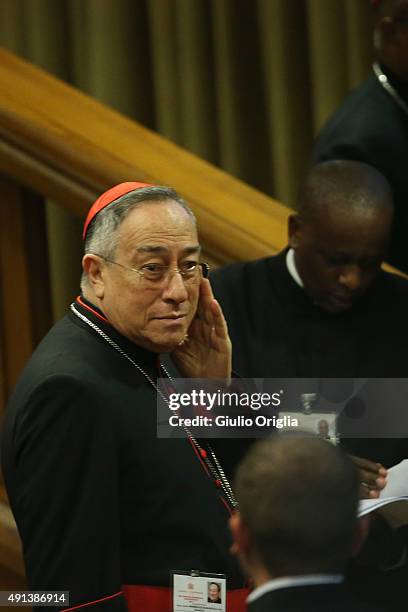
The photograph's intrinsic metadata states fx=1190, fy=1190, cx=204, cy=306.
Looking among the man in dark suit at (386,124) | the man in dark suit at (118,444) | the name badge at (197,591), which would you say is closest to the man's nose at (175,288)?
the man in dark suit at (118,444)

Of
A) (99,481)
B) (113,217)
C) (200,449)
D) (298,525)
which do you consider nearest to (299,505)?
(298,525)

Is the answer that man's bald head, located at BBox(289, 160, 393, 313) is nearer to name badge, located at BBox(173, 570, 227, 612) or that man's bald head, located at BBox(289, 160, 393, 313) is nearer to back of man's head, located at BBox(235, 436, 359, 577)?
name badge, located at BBox(173, 570, 227, 612)

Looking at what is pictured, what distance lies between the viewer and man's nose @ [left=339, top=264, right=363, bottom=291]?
2.36 m

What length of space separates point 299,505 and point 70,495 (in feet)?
1.48

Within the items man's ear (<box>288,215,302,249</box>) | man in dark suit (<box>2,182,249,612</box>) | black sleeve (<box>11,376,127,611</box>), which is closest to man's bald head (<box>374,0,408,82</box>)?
man's ear (<box>288,215,302,249</box>)

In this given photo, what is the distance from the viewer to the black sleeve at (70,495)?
1.67m

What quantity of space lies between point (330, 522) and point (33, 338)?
3.63ft

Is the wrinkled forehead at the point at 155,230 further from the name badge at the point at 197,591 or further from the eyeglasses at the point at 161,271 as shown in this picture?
the name badge at the point at 197,591

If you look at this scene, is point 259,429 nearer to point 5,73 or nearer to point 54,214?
point 54,214

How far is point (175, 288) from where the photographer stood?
1.85m

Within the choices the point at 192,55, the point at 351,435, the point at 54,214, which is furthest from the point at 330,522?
the point at 192,55

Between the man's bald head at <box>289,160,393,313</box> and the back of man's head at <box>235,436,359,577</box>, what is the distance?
999 mm

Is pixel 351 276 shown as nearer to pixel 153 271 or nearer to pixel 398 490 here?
pixel 398 490

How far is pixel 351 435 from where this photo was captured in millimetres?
2168
